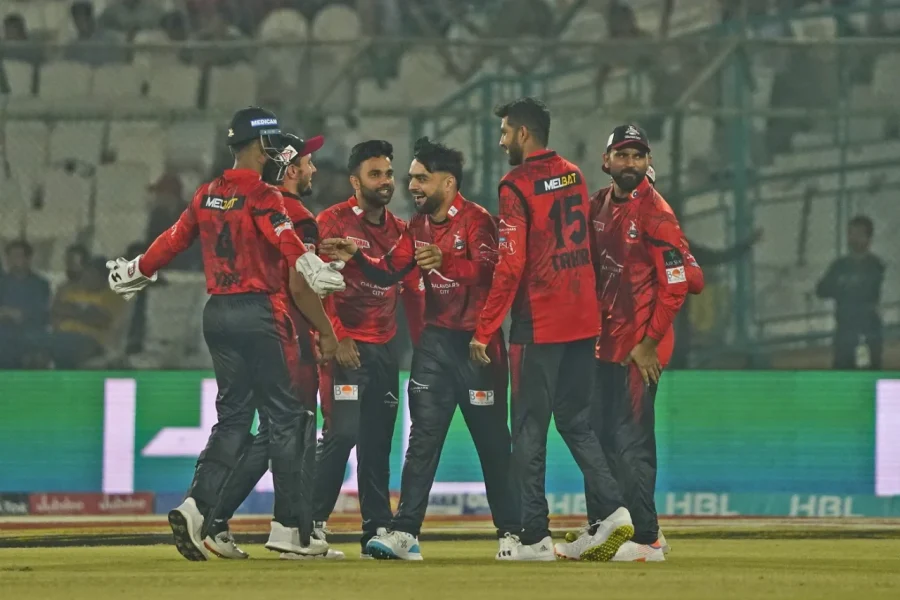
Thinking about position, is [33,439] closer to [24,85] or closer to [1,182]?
[1,182]

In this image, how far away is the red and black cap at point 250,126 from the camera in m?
8.38

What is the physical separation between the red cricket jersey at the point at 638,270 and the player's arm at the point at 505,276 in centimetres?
59

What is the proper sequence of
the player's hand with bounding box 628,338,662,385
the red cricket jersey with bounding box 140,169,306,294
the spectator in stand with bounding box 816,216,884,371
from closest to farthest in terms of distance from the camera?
the red cricket jersey with bounding box 140,169,306,294 → the player's hand with bounding box 628,338,662,385 → the spectator in stand with bounding box 816,216,884,371

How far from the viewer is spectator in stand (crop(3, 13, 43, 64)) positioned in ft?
44.8

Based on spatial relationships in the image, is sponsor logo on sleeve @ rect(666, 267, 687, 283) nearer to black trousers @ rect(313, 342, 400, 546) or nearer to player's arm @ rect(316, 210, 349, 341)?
black trousers @ rect(313, 342, 400, 546)

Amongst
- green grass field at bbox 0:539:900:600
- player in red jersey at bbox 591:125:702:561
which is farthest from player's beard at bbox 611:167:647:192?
green grass field at bbox 0:539:900:600

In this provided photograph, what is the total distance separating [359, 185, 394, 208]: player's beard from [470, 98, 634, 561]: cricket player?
879 millimetres

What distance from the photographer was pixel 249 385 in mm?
8297

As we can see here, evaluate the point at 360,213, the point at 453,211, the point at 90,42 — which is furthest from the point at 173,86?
the point at 453,211

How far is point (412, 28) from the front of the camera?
14023 millimetres

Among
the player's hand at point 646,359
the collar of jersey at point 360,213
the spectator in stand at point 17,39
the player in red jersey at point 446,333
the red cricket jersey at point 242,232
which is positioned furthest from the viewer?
the spectator in stand at point 17,39

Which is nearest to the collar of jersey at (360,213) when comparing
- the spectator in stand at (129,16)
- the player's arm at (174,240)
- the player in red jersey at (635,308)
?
the player's arm at (174,240)

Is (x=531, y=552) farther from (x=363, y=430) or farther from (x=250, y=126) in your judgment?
(x=250, y=126)

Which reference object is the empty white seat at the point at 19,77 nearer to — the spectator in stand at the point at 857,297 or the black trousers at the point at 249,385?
the black trousers at the point at 249,385
